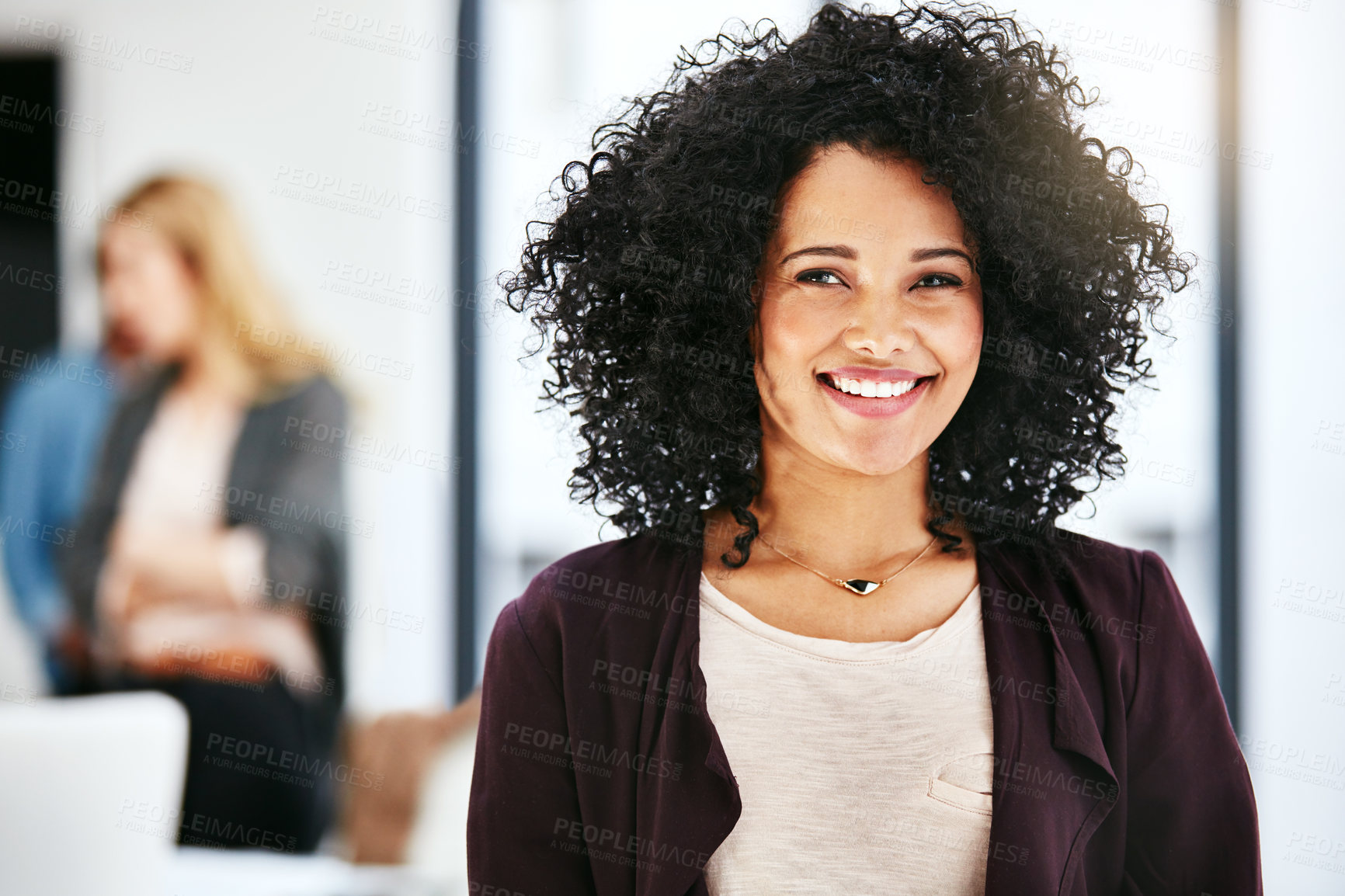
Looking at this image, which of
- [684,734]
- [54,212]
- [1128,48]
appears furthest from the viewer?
[54,212]

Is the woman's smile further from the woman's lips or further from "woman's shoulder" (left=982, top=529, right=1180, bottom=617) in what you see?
"woman's shoulder" (left=982, top=529, right=1180, bottom=617)

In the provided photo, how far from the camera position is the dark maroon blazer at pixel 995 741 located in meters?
1.14

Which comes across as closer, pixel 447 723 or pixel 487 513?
pixel 447 723

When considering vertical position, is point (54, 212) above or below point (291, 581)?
above

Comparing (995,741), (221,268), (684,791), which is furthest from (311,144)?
(995,741)

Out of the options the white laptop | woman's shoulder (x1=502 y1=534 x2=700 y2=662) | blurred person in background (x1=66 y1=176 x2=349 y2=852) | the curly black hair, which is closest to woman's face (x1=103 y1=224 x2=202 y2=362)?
blurred person in background (x1=66 y1=176 x2=349 y2=852)

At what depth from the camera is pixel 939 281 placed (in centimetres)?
120

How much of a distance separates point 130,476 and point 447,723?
1262 mm

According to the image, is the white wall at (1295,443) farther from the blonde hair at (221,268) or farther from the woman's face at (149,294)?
the woman's face at (149,294)

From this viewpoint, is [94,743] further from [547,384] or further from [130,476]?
[130,476]

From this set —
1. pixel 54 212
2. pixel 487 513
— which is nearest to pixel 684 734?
pixel 487 513

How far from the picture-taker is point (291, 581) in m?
3.36

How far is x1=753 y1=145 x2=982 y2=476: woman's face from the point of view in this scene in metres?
1.15

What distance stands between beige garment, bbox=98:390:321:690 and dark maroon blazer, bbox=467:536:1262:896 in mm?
2274
